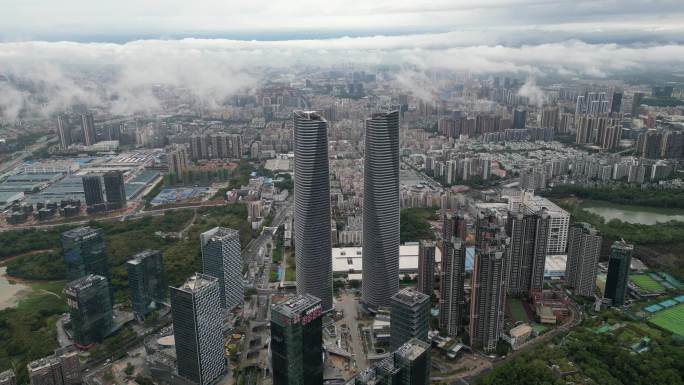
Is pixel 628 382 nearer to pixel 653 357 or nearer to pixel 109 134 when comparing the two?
pixel 653 357

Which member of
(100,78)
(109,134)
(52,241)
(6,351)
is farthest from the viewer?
(100,78)

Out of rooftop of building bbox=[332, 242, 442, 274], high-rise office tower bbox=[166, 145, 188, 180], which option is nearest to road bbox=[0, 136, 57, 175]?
high-rise office tower bbox=[166, 145, 188, 180]

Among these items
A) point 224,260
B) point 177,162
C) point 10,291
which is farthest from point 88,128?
point 224,260

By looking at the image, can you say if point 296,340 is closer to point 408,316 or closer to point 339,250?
point 408,316

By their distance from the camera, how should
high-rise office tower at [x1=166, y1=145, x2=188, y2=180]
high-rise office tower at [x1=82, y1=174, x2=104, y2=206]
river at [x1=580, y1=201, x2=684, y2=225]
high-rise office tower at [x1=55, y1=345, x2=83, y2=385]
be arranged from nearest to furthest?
1. high-rise office tower at [x1=55, y1=345, x2=83, y2=385]
2. river at [x1=580, y1=201, x2=684, y2=225]
3. high-rise office tower at [x1=82, y1=174, x2=104, y2=206]
4. high-rise office tower at [x1=166, y1=145, x2=188, y2=180]

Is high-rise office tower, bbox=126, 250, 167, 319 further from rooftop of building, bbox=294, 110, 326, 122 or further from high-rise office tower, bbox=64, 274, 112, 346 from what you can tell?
rooftop of building, bbox=294, 110, 326, 122

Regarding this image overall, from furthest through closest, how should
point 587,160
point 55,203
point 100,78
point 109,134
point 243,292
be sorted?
point 100,78 → point 109,134 → point 587,160 → point 55,203 → point 243,292

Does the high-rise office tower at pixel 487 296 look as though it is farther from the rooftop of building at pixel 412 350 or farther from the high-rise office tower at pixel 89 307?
the high-rise office tower at pixel 89 307

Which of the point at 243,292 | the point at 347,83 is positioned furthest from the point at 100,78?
the point at 243,292
